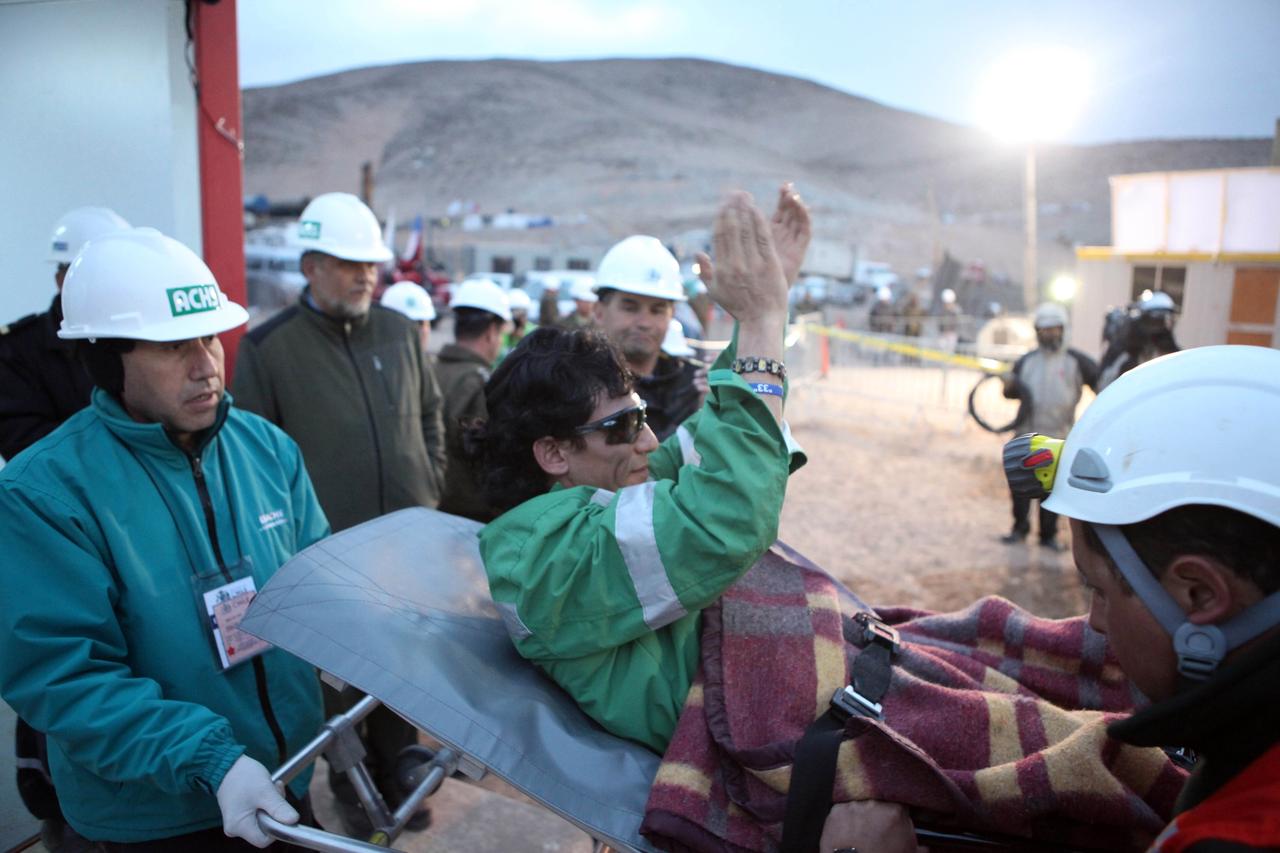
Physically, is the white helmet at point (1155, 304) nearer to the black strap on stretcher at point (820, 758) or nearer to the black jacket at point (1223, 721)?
the black strap on stretcher at point (820, 758)

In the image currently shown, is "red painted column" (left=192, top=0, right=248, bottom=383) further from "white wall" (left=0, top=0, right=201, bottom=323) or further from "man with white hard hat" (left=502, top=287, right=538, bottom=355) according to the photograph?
"man with white hard hat" (left=502, top=287, right=538, bottom=355)

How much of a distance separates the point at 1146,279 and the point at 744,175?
58.0 meters

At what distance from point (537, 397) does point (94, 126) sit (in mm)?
3676

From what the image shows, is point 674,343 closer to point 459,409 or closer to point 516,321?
point 459,409

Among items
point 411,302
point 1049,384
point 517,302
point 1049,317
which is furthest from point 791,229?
point 517,302

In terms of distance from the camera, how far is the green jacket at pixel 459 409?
4.48 metres

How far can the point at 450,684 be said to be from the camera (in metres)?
1.70

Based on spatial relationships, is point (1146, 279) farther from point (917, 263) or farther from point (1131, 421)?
point (917, 263)

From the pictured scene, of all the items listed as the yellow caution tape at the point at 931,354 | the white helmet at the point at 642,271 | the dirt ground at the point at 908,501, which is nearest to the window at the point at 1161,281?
the dirt ground at the point at 908,501

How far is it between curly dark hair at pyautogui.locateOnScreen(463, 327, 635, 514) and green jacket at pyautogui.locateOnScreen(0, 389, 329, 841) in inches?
27.9

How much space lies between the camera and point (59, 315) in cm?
302

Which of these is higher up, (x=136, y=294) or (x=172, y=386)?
(x=136, y=294)

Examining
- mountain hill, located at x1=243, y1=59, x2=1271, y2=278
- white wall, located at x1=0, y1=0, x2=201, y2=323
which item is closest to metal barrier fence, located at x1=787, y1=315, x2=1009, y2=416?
white wall, located at x1=0, y1=0, x2=201, y2=323

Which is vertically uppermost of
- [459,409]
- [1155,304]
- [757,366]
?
[1155,304]
